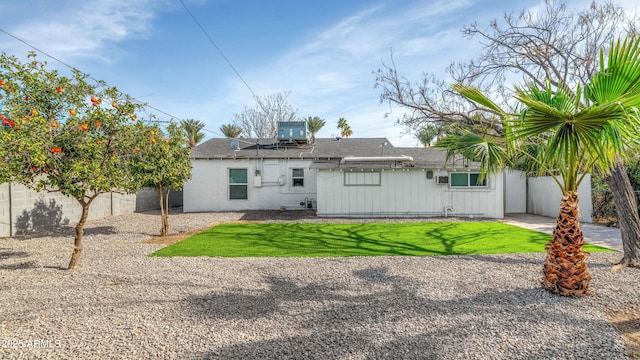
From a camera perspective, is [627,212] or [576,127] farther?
[627,212]

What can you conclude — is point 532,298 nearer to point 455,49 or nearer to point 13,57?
point 455,49

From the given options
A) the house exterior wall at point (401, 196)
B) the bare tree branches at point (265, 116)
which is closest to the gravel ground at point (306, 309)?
the house exterior wall at point (401, 196)

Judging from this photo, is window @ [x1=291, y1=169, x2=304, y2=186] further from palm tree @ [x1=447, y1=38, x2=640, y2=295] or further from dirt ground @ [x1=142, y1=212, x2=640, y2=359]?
dirt ground @ [x1=142, y1=212, x2=640, y2=359]

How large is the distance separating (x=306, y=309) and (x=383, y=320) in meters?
0.98

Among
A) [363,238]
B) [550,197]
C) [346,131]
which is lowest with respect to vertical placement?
[363,238]

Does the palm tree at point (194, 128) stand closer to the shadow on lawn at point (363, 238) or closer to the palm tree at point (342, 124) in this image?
the palm tree at point (342, 124)

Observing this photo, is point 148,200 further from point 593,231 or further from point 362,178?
point 593,231

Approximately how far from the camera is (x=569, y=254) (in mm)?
4211

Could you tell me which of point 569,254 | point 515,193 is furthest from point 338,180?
point 569,254

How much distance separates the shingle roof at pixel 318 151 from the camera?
1564 cm

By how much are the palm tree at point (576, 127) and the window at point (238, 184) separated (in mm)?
12969

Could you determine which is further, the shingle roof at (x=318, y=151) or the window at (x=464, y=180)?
the shingle roof at (x=318, y=151)

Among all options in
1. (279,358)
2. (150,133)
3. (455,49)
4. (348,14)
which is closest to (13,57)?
(150,133)

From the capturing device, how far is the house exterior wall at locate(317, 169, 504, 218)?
13.6 m
